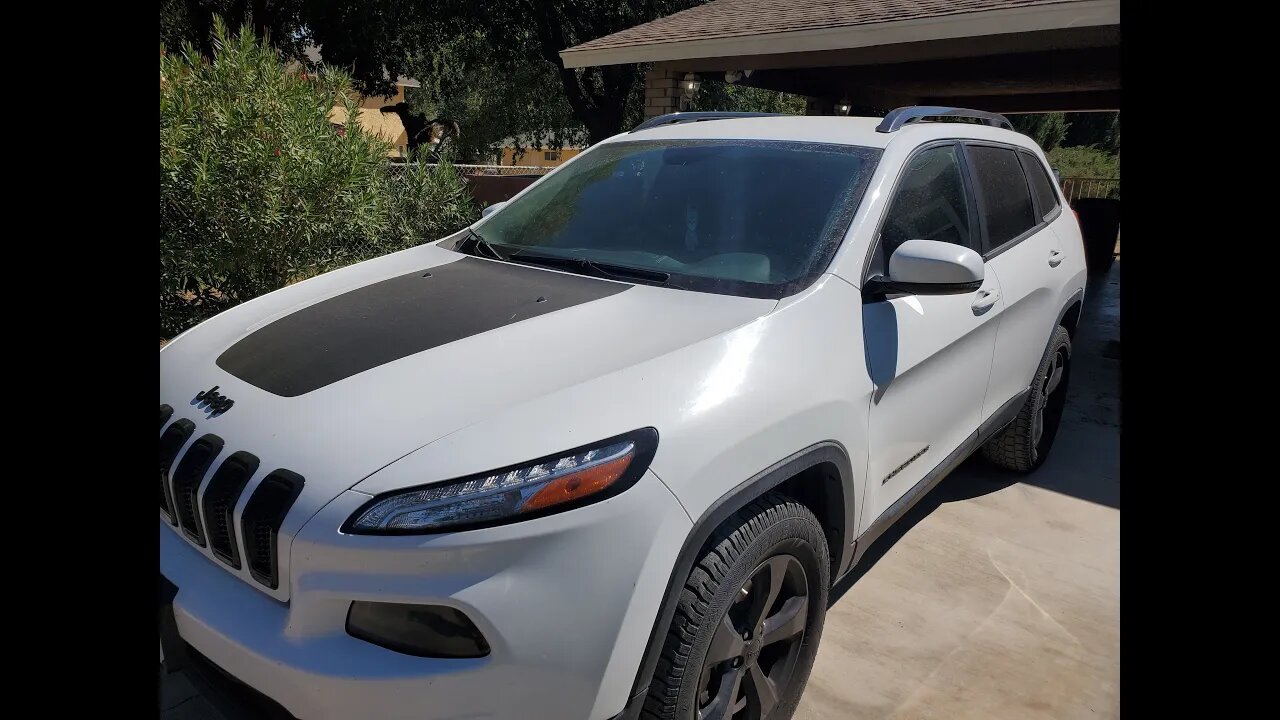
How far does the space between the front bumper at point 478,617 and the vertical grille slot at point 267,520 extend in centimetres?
6

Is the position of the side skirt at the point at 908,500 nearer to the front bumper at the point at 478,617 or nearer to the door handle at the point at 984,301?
the door handle at the point at 984,301

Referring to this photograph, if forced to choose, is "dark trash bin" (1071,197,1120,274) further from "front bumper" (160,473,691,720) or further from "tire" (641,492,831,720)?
"front bumper" (160,473,691,720)

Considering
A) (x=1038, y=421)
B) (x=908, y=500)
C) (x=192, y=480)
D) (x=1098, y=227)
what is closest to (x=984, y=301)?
(x=908, y=500)

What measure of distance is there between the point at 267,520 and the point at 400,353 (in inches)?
22.5

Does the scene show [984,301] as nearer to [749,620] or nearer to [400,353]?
[749,620]

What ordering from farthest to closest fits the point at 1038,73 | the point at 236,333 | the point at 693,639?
the point at 1038,73, the point at 236,333, the point at 693,639

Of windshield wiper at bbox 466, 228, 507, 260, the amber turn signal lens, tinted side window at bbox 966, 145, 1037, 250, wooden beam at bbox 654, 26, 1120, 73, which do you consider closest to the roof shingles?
wooden beam at bbox 654, 26, 1120, 73

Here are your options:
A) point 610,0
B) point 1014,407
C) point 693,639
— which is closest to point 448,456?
point 693,639

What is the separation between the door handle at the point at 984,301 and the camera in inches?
124

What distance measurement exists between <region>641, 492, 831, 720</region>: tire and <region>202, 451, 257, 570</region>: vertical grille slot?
97 centimetres
